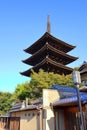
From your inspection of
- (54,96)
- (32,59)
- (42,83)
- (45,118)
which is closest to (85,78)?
(54,96)

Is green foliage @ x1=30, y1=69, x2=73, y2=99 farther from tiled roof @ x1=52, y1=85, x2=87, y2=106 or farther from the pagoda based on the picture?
tiled roof @ x1=52, y1=85, x2=87, y2=106

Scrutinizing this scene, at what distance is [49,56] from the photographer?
34750 millimetres

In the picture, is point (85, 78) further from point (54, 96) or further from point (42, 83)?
point (42, 83)

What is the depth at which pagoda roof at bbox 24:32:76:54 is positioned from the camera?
34.4m

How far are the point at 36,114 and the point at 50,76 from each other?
1256cm

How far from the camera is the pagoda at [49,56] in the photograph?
107 ft

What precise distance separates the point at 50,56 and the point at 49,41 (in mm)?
2936

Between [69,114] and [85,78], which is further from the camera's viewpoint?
[85,78]

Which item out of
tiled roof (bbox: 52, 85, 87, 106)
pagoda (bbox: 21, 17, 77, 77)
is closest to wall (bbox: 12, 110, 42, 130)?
tiled roof (bbox: 52, 85, 87, 106)

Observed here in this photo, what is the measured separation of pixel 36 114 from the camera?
14109 mm

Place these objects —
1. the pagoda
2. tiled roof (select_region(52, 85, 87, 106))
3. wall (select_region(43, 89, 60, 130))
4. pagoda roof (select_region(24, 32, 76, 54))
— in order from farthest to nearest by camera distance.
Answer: pagoda roof (select_region(24, 32, 76, 54)) < the pagoda < wall (select_region(43, 89, 60, 130)) < tiled roof (select_region(52, 85, 87, 106))

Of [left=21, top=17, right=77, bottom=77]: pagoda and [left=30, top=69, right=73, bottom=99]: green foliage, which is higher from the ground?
[left=21, top=17, right=77, bottom=77]: pagoda

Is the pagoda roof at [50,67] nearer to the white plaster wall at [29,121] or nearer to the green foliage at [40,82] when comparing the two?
the green foliage at [40,82]

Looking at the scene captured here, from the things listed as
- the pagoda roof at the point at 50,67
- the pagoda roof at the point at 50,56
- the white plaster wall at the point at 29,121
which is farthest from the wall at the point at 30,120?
the pagoda roof at the point at 50,56
